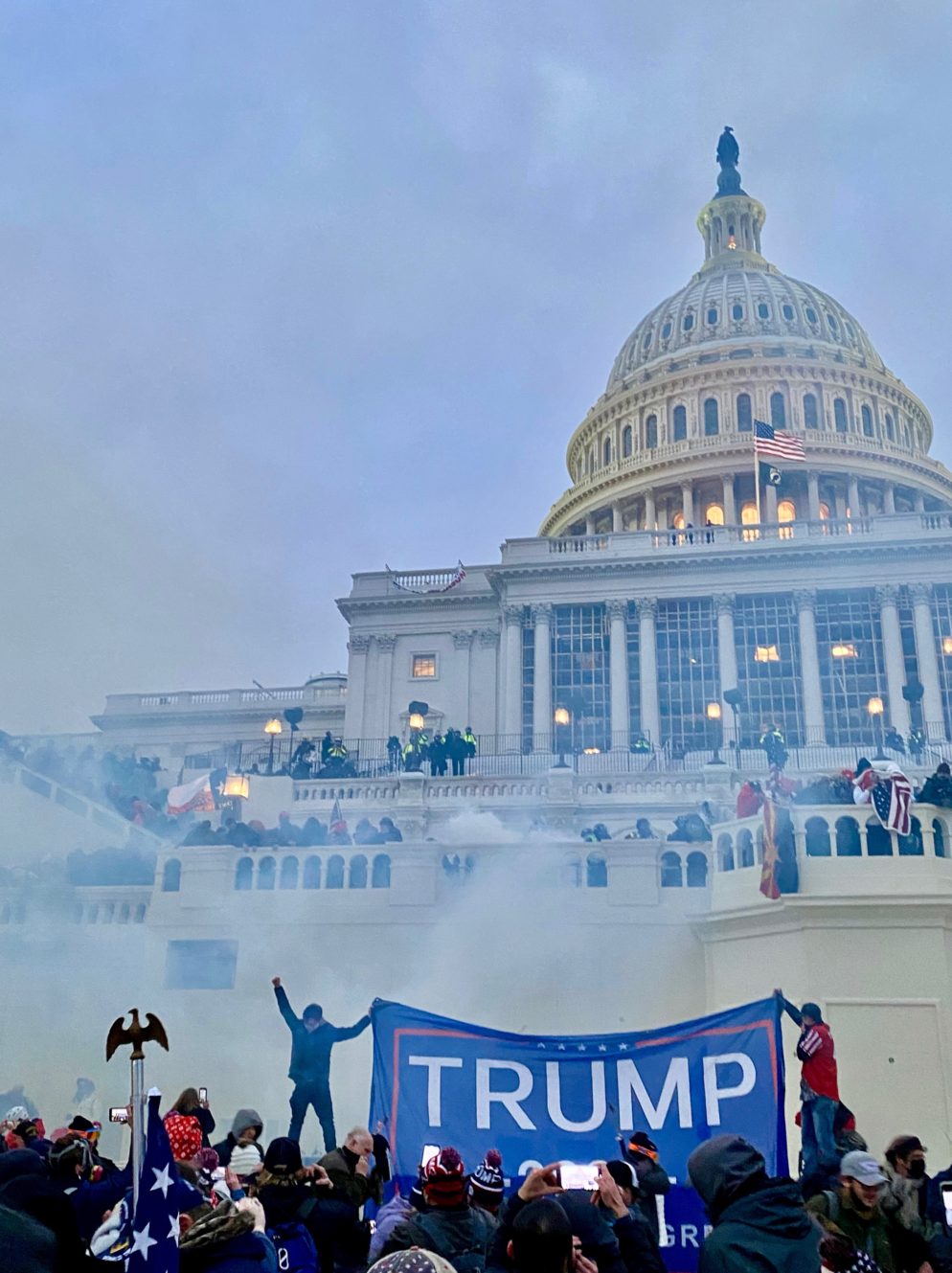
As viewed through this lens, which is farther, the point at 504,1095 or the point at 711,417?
the point at 711,417

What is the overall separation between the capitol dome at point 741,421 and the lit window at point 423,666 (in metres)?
17.7

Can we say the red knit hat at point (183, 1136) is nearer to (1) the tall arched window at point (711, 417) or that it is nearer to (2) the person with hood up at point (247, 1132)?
(2) the person with hood up at point (247, 1132)

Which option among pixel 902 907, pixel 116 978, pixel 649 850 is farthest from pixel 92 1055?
pixel 902 907

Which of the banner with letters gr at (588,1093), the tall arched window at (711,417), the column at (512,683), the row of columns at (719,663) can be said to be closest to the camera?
the banner with letters gr at (588,1093)

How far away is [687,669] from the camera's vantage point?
1938 inches

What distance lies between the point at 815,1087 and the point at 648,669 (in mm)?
37603

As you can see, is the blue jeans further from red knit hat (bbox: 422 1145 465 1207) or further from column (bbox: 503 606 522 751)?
column (bbox: 503 606 522 751)

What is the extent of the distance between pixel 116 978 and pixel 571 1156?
13466 mm

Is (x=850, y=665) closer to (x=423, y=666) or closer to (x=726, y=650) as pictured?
(x=726, y=650)

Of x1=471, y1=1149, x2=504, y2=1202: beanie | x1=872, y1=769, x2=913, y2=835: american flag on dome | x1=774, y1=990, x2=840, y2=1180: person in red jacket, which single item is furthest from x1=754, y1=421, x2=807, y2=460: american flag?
x1=471, y1=1149, x2=504, y2=1202: beanie

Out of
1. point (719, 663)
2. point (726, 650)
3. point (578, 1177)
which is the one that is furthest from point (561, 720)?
point (578, 1177)

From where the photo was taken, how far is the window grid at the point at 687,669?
1908 inches

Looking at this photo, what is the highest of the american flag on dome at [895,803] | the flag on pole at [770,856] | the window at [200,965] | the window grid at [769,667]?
the window grid at [769,667]

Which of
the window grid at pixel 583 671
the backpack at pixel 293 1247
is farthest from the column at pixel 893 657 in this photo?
the backpack at pixel 293 1247
